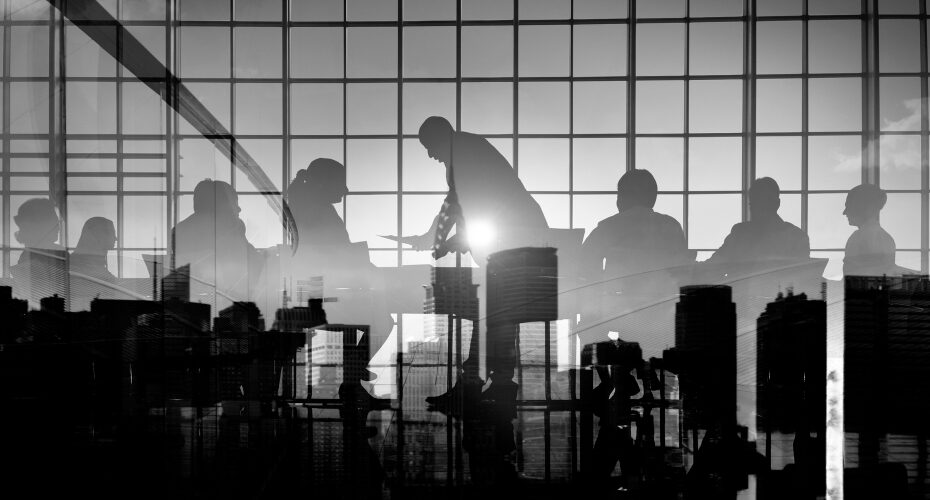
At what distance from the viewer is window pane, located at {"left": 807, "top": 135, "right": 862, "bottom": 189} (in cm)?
343

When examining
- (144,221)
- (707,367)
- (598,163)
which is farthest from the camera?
(598,163)

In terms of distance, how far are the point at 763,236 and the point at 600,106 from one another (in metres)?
1.21

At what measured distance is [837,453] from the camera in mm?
2584

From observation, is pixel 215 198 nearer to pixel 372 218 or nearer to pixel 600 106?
pixel 372 218

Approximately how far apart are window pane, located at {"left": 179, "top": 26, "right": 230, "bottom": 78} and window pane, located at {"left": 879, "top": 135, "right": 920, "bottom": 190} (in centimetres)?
386

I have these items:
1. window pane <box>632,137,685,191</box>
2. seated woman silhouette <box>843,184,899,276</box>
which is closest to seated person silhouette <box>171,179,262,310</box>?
window pane <box>632,137,685,191</box>

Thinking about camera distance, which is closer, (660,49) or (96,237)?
(96,237)

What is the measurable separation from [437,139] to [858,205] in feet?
8.13

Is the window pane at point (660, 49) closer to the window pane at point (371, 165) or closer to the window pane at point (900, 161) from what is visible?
the window pane at point (900, 161)

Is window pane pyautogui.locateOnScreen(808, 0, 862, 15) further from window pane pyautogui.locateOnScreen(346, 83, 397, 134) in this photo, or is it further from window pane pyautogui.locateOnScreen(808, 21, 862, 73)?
window pane pyautogui.locateOnScreen(346, 83, 397, 134)

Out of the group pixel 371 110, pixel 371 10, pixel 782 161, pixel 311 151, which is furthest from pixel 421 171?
pixel 782 161

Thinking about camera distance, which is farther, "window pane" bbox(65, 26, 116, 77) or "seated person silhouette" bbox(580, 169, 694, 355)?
"seated person silhouette" bbox(580, 169, 694, 355)

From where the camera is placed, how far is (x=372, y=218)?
3469 millimetres

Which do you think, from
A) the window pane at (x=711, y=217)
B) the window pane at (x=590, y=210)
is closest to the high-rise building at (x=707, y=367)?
the window pane at (x=711, y=217)
